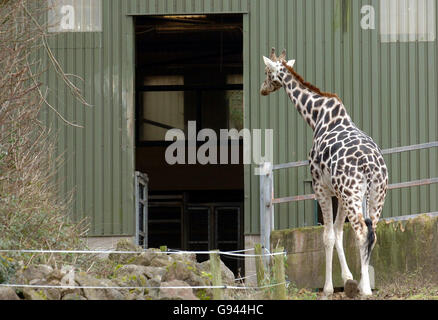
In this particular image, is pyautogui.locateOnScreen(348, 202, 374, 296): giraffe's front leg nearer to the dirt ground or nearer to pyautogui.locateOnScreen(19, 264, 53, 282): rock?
the dirt ground

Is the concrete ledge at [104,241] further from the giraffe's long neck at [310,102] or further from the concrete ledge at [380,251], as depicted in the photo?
the giraffe's long neck at [310,102]

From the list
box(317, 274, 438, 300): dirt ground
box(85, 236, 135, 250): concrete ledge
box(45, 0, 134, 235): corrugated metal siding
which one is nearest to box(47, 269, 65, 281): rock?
box(317, 274, 438, 300): dirt ground

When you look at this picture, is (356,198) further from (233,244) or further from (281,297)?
(233,244)

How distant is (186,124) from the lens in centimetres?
2630

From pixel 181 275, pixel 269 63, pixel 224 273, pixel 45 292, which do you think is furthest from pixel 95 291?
pixel 269 63

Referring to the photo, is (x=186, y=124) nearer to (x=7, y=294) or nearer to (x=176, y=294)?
(x=176, y=294)

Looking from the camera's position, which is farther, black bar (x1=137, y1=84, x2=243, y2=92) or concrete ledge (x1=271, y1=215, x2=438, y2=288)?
black bar (x1=137, y1=84, x2=243, y2=92)

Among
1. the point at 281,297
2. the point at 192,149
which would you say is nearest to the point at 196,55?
the point at 192,149

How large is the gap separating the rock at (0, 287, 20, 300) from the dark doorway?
1585cm

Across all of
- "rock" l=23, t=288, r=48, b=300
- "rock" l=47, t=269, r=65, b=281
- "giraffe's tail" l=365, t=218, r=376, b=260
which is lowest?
"rock" l=23, t=288, r=48, b=300

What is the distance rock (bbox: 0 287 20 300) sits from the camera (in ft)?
32.4

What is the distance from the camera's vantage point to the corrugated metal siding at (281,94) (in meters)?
17.5

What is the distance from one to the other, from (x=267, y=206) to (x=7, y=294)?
678 cm

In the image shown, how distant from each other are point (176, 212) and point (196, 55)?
4198mm
